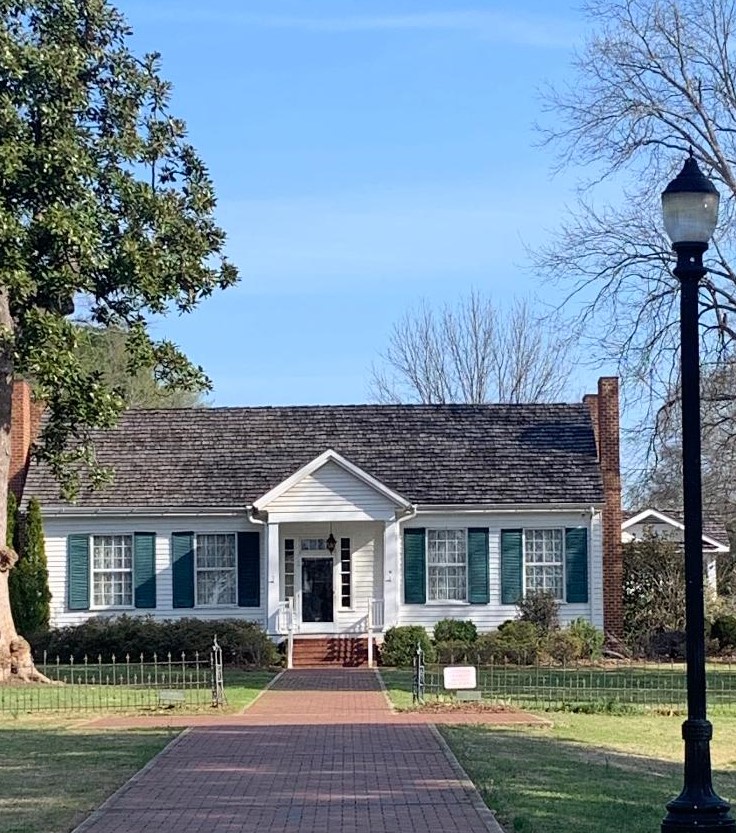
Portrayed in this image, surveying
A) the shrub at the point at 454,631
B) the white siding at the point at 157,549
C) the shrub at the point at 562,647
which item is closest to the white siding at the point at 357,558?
the white siding at the point at 157,549

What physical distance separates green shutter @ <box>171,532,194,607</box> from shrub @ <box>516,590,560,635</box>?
298 inches

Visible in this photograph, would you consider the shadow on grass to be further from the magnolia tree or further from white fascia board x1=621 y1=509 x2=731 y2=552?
white fascia board x1=621 y1=509 x2=731 y2=552

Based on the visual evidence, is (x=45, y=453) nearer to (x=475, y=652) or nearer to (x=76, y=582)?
(x=76, y=582)

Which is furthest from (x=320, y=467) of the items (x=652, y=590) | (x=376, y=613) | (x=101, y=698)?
(x=101, y=698)

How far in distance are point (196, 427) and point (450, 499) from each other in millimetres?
7063

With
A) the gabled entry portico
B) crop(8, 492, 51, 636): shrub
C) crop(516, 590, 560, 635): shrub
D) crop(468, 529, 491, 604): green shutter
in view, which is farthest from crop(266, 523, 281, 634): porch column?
crop(516, 590, 560, 635): shrub

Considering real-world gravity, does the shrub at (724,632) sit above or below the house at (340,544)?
below

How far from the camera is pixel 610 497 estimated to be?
112 ft

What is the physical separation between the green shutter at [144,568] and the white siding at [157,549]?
0.32ft

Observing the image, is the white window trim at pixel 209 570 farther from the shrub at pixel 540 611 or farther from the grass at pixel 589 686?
the shrub at pixel 540 611

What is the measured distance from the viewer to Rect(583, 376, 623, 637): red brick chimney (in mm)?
33250

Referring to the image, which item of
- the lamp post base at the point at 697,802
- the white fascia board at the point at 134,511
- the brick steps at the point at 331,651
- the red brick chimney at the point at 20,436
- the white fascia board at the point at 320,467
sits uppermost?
the red brick chimney at the point at 20,436

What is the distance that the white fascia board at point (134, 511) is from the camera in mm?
32844

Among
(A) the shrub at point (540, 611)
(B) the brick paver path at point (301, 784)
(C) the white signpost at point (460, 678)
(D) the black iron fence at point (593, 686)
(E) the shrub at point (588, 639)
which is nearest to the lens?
(B) the brick paver path at point (301, 784)
